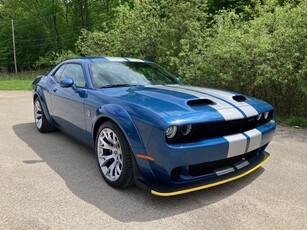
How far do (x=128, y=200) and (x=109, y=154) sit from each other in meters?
0.61

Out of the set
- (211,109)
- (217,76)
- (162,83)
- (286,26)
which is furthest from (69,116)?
(286,26)

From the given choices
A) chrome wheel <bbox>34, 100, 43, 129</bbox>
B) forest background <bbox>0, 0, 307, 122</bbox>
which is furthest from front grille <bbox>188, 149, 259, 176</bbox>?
forest background <bbox>0, 0, 307, 122</bbox>

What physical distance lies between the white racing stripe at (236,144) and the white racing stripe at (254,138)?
11cm

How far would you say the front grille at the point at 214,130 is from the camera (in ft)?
8.99

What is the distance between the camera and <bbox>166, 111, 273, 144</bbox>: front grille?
108 inches

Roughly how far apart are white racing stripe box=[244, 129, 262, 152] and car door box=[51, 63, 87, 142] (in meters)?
2.03

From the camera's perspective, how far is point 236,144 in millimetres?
2850

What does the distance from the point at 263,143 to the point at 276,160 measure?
1.08 metres

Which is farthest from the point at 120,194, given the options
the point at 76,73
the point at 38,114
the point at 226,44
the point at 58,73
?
the point at 226,44

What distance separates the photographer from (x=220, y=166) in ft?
9.85

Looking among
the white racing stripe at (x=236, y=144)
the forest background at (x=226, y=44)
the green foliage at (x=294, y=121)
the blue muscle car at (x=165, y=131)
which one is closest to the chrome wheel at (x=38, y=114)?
the blue muscle car at (x=165, y=131)

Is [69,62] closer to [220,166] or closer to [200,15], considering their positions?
[220,166]

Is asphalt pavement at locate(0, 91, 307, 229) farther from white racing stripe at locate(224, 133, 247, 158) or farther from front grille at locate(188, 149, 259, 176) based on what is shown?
white racing stripe at locate(224, 133, 247, 158)

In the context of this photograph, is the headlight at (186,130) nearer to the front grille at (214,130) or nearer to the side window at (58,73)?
the front grille at (214,130)
